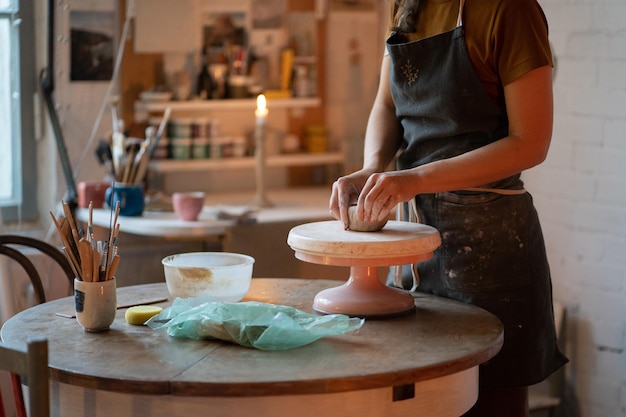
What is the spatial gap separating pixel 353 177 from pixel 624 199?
4.58 feet

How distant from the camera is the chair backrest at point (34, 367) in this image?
1.38 metres

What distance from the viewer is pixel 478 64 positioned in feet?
6.93

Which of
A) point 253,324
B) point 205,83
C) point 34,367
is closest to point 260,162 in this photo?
point 205,83

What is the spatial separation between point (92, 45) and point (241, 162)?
76 centimetres

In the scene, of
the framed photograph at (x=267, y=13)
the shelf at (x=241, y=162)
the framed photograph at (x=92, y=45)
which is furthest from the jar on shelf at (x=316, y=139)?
the framed photograph at (x=92, y=45)

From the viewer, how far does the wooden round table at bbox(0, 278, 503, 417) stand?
1.61 metres

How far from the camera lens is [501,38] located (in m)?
2.05

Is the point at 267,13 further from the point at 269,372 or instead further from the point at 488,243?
the point at 269,372

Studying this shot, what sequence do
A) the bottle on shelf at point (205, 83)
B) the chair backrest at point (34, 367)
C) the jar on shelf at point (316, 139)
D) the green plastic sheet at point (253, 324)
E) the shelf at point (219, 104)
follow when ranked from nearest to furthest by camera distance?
1. the chair backrest at point (34, 367)
2. the green plastic sheet at point (253, 324)
3. the shelf at point (219, 104)
4. the bottle on shelf at point (205, 83)
5. the jar on shelf at point (316, 139)

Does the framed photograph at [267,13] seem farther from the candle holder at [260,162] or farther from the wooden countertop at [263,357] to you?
the wooden countertop at [263,357]

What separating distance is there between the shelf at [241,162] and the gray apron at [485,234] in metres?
1.79

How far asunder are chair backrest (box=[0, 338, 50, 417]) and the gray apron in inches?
41.2

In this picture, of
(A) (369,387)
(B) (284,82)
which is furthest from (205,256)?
(B) (284,82)

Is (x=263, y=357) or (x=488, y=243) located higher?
(x=488, y=243)
